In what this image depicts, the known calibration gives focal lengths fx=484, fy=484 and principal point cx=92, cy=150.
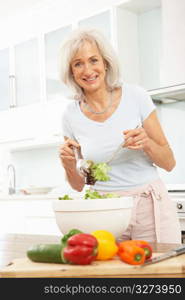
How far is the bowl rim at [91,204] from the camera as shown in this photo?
4.32 ft

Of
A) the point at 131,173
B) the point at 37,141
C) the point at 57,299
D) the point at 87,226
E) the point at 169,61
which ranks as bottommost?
the point at 57,299

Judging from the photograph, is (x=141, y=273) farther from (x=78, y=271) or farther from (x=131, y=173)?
(x=131, y=173)

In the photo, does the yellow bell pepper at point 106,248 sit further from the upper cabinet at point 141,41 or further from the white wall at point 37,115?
the white wall at point 37,115

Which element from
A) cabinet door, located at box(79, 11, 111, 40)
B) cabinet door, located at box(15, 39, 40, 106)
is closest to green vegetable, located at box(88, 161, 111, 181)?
cabinet door, located at box(79, 11, 111, 40)

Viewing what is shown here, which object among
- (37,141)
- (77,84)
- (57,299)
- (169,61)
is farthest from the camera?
(37,141)

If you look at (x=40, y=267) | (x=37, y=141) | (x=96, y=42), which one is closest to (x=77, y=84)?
(x=96, y=42)

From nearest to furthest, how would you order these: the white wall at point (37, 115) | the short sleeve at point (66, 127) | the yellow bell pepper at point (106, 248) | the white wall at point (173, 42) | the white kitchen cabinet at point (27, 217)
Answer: the yellow bell pepper at point (106, 248) < the short sleeve at point (66, 127) < the white wall at point (173, 42) < the white kitchen cabinet at point (27, 217) < the white wall at point (37, 115)

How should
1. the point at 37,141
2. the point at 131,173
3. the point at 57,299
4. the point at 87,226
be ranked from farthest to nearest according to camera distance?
the point at 37,141, the point at 131,173, the point at 87,226, the point at 57,299

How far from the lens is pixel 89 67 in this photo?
1.83 m

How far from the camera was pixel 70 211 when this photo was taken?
4.40ft

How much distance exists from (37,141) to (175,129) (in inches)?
56.0

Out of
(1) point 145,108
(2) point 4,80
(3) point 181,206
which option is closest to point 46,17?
(2) point 4,80

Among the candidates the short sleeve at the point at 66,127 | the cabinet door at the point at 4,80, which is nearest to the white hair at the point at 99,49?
the short sleeve at the point at 66,127

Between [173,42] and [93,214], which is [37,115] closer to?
[173,42]
